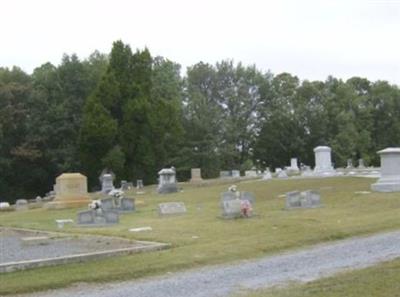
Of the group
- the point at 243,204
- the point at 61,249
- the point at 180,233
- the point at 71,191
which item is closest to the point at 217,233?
the point at 180,233

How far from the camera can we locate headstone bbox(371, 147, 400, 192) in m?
22.5

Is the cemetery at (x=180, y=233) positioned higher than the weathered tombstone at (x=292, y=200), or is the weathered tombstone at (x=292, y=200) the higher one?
the weathered tombstone at (x=292, y=200)

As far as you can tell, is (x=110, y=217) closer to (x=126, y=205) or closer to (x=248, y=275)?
(x=126, y=205)

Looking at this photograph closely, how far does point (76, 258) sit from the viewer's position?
12.0 meters

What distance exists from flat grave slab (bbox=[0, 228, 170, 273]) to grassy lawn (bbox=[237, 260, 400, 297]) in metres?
4.43

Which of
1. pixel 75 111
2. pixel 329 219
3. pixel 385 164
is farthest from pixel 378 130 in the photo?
pixel 329 219

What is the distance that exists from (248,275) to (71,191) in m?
23.2

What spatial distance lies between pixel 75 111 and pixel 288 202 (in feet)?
134

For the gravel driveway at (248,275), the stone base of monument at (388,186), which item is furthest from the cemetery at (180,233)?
the gravel driveway at (248,275)

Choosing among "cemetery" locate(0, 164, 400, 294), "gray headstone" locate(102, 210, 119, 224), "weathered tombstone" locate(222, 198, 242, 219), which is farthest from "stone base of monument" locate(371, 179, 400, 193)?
"gray headstone" locate(102, 210, 119, 224)

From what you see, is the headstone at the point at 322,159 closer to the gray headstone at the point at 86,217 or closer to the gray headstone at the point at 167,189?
the gray headstone at the point at 167,189

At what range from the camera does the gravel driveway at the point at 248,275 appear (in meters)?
9.34

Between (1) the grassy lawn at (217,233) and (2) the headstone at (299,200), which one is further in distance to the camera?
Result: (2) the headstone at (299,200)

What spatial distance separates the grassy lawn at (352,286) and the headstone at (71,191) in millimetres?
23561
